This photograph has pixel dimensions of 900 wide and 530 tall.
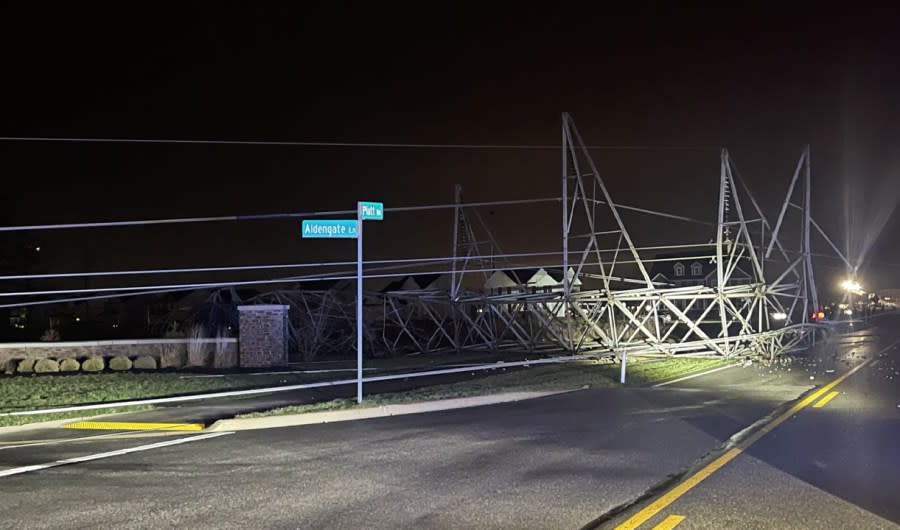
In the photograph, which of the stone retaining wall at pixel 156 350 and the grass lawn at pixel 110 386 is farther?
the stone retaining wall at pixel 156 350

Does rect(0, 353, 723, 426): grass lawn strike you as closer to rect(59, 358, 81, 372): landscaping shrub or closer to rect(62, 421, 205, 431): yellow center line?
rect(62, 421, 205, 431): yellow center line

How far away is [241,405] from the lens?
14906mm

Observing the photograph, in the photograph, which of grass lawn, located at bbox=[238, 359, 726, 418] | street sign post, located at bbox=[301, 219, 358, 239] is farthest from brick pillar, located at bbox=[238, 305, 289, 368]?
street sign post, located at bbox=[301, 219, 358, 239]

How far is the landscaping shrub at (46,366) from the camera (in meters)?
25.1

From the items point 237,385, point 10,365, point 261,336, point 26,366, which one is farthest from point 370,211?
point 10,365

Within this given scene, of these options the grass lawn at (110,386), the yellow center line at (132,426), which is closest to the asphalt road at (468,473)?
the yellow center line at (132,426)

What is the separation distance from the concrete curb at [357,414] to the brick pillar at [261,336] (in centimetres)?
1385

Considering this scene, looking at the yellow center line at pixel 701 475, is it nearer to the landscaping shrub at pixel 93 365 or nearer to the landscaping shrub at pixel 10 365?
the landscaping shrub at pixel 93 365

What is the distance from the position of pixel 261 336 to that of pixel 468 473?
2032cm

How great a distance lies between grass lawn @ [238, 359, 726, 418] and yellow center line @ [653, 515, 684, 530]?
7.89 metres

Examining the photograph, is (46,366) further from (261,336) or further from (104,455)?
(104,455)

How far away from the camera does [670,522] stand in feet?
20.6

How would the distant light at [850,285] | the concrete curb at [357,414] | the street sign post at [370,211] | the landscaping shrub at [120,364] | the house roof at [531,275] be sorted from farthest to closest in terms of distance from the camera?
the house roof at [531,275] < the distant light at [850,285] < the landscaping shrub at [120,364] < the street sign post at [370,211] < the concrete curb at [357,414]

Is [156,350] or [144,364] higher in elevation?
[156,350]
